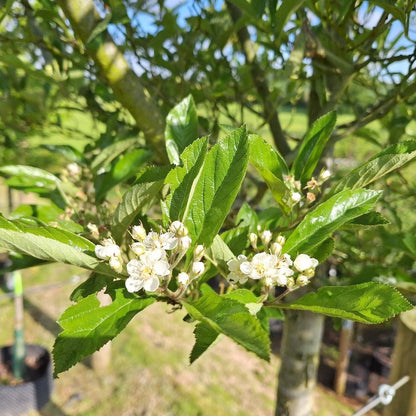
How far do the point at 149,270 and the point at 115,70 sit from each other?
18.1 inches

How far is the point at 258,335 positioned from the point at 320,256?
9.3 inches

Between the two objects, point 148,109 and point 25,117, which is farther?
point 25,117

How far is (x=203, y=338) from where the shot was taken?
1.44 ft

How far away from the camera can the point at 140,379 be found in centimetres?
294

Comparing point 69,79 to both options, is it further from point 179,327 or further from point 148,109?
point 179,327

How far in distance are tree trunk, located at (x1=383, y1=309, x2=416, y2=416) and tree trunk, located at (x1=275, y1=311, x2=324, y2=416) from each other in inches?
7.3

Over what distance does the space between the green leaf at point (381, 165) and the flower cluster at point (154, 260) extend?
0.22m

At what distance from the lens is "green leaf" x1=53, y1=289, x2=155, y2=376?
417mm

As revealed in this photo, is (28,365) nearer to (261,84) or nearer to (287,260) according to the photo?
(261,84)

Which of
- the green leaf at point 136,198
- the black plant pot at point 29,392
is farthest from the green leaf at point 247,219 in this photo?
the black plant pot at point 29,392

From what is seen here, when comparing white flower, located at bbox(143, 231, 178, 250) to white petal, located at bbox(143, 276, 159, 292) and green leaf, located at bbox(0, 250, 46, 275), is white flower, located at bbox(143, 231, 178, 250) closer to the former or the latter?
white petal, located at bbox(143, 276, 159, 292)

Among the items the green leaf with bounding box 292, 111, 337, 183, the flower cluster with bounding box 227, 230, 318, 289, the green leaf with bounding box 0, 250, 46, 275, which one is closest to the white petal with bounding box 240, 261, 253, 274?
the flower cluster with bounding box 227, 230, 318, 289

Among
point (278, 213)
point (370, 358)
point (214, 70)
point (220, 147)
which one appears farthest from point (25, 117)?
point (370, 358)

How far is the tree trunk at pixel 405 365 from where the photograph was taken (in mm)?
888
